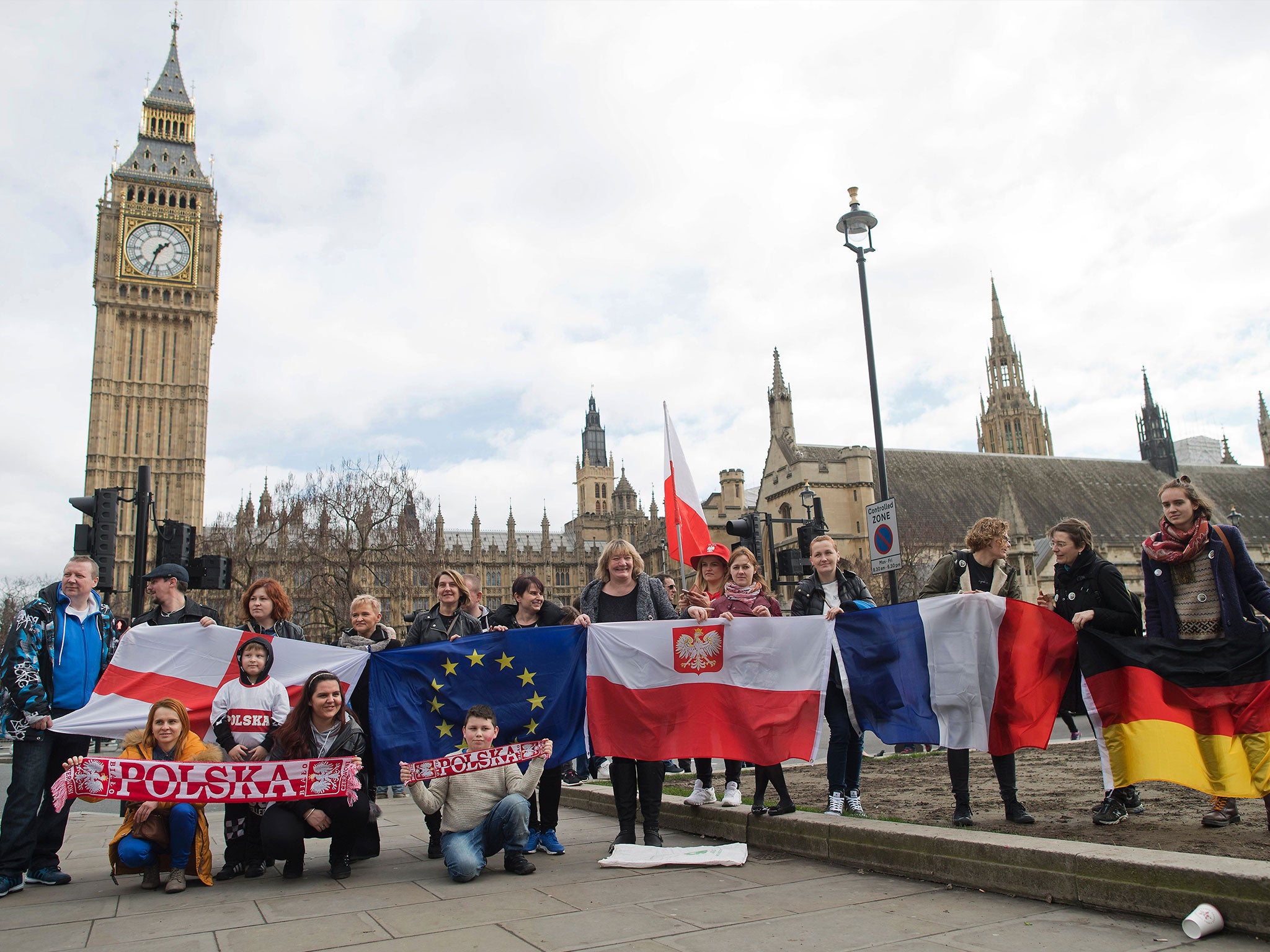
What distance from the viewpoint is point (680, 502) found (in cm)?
1063

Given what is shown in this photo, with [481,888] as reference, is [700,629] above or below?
above

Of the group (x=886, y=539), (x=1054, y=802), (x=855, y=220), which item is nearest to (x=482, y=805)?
(x=1054, y=802)

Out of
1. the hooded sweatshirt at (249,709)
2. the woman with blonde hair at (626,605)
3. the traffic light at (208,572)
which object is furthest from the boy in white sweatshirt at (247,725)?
the traffic light at (208,572)

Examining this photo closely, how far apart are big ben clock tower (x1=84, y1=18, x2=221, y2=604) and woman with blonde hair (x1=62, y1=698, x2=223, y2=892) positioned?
77.0 metres

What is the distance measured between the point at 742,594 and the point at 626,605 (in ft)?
3.10

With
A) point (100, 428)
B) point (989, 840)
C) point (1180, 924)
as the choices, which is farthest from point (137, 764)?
point (100, 428)

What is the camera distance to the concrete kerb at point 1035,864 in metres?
3.69

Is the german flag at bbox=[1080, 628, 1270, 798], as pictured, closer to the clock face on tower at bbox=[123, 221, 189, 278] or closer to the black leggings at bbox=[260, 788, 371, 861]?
the black leggings at bbox=[260, 788, 371, 861]

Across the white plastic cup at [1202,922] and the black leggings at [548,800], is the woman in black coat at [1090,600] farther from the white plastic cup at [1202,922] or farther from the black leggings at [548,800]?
the black leggings at [548,800]

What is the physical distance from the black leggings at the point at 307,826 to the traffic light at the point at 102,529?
25.3 ft

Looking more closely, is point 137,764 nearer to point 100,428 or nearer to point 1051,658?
point 1051,658

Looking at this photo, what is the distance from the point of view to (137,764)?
17.7ft

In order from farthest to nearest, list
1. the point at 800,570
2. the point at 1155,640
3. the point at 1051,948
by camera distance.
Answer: the point at 800,570 → the point at 1155,640 → the point at 1051,948

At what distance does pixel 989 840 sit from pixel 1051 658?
168 centimetres
